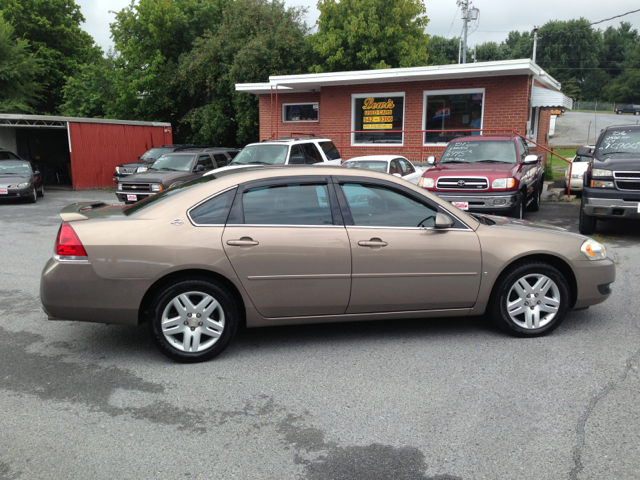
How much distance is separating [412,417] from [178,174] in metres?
12.3

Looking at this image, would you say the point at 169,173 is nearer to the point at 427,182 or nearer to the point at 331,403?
the point at 427,182

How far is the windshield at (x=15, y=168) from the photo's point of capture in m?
17.0

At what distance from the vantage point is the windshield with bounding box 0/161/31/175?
55.8 ft

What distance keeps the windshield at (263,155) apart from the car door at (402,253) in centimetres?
824

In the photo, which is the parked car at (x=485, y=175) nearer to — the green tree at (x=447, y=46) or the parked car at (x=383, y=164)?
the parked car at (x=383, y=164)

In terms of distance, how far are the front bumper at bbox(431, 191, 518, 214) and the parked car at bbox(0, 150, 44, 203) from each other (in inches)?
516

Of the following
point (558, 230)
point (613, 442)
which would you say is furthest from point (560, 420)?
point (558, 230)

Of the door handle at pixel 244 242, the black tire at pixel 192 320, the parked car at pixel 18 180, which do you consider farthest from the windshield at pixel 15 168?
the door handle at pixel 244 242

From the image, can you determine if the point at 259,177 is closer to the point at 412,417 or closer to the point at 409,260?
the point at 409,260

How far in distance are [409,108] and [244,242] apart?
15.1 metres

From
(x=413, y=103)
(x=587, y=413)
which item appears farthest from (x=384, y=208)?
(x=413, y=103)

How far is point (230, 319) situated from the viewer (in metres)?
4.37

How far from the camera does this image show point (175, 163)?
15.4 metres

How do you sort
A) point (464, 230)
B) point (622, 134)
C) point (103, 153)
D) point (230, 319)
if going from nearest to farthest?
point (230, 319) < point (464, 230) < point (622, 134) < point (103, 153)
